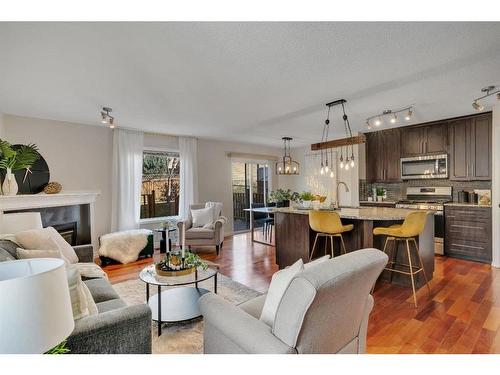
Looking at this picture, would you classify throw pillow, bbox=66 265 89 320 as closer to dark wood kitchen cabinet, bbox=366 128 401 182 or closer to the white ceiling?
the white ceiling

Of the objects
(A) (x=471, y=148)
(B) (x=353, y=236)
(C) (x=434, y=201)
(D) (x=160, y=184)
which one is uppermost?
(A) (x=471, y=148)

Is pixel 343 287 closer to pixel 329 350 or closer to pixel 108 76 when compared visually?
pixel 329 350

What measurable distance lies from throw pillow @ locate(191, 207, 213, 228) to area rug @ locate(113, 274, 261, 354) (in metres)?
1.96

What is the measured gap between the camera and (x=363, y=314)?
5.14 feet

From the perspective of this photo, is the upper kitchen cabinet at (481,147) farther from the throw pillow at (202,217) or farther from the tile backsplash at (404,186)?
the throw pillow at (202,217)

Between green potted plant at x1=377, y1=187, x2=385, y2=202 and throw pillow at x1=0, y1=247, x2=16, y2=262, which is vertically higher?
green potted plant at x1=377, y1=187, x2=385, y2=202

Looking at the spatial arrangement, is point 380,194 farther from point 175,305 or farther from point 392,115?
point 175,305

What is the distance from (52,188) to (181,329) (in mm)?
3138

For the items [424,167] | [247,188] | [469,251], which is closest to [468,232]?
[469,251]

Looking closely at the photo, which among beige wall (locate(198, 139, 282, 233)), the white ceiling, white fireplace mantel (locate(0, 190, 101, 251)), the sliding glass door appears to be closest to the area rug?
white fireplace mantel (locate(0, 190, 101, 251))

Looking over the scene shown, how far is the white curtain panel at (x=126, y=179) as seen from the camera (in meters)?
4.80

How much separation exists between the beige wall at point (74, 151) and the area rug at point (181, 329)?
2176 millimetres

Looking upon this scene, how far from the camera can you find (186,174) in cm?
570

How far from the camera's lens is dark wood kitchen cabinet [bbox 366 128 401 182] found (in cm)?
527
